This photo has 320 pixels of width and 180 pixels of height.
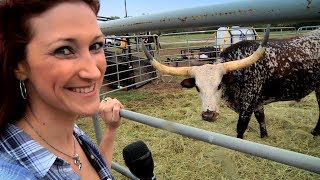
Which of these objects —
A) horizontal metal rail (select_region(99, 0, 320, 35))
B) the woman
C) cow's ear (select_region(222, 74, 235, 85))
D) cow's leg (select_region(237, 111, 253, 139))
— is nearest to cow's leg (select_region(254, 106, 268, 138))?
cow's leg (select_region(237, 111, 253, 139))

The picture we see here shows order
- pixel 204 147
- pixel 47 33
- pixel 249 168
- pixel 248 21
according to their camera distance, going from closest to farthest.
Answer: pixel 248 21
pixel 47 33
pixel 249 168
pixel 204 147

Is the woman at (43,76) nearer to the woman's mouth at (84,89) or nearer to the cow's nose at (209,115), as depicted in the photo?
the woman's mouth at (84,89)

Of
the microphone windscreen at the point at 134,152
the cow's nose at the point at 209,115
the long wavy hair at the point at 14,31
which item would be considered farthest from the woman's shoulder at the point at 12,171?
the cow's nose at the point at 209,115

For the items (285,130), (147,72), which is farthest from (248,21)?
(147,72)

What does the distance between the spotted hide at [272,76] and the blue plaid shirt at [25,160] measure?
10.7 ft

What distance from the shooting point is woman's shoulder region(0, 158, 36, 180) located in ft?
2.65

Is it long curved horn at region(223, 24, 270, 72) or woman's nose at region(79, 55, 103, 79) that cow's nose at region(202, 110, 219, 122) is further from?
woman's nose at region(79, 55, 103, 79)

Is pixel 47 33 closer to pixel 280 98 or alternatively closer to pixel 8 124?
pixel 8 124

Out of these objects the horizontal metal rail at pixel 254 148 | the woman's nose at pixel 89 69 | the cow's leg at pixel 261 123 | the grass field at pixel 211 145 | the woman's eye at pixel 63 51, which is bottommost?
the grass field at pixel 211 145

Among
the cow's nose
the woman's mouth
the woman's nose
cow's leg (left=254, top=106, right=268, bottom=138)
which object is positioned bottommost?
cow's leg (left=254, top=106, right=268, bottom=138)

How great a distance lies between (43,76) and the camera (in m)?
0.92

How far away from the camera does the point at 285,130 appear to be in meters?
4.75

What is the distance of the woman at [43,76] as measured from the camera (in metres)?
0.90

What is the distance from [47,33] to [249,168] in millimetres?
3107
